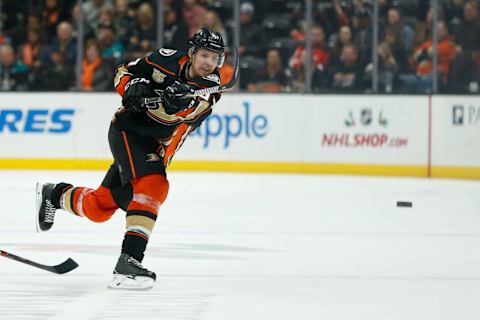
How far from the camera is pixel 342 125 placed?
11.3 metres

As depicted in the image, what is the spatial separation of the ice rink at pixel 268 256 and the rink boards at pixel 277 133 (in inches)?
55.5

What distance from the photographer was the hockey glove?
15.9 feet

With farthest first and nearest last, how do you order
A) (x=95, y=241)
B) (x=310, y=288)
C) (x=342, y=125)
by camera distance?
(x=342, y=125), (x=95, y=241), (x=310, y=288)

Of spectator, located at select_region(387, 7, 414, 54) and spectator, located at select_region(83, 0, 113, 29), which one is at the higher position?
spectator, located at select_region(83, 0, 113, 29)

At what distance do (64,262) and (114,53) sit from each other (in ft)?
22.9

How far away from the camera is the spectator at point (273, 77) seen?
37.8ft

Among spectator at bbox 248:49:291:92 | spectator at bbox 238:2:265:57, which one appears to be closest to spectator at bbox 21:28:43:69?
spectator at bbox 238:2:265:57

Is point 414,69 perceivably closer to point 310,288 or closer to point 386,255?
point 386,255

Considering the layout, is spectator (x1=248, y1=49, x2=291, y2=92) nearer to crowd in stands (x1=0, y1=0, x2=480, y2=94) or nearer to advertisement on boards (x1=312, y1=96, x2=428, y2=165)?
crowd in stands (x1=0, y1=0, x2=480, y2=94)

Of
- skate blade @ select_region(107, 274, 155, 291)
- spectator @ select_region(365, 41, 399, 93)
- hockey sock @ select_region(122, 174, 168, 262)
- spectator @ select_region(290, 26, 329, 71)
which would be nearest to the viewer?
skate blade @ select_region(107, 274, 155, 291)

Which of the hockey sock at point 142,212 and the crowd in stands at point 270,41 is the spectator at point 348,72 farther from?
the hockey sock at point 142,212

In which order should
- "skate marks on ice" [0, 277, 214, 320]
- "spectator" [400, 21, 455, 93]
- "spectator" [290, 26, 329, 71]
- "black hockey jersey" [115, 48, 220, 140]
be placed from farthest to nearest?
"spectator" [290, 26, 329, 71] < "spectator" [400, 21, 455, 93] < "black hockey jersey" [115, 48, 220, 140] < "skate marks on ice" [0, 277, 214, 320]

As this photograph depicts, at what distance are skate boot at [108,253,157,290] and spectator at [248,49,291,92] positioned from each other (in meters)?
6.93

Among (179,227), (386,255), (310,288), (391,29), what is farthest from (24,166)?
(310,288)
